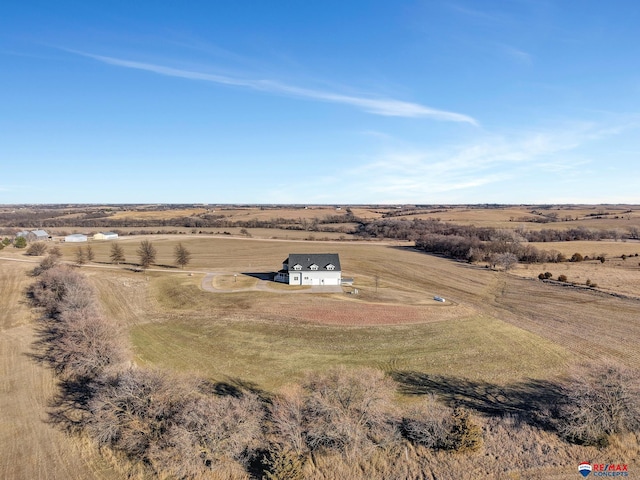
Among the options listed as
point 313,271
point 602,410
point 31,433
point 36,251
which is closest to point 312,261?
point 313,271

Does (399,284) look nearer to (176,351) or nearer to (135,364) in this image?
(176,351)

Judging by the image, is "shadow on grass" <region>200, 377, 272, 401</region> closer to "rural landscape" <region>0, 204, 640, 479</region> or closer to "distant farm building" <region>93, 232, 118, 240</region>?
"rural landscape" <region>0, 204, 640, 479</region>

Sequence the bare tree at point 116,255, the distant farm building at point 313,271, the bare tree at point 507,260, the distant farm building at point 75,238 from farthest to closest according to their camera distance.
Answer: the distant farm building at point 75,238 → the bare tree at point 116,255 → the bare tree at point 507,260 → the distant farm building at point 313,271

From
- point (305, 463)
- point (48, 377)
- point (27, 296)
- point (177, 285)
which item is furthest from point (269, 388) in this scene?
point (27, 296)

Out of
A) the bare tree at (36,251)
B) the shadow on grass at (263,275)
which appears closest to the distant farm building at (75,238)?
the bare tree at (36,251)

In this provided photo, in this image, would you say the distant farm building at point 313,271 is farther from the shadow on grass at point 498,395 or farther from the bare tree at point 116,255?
the bare tree at point 116,255

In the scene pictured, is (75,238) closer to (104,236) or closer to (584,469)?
(104,236)

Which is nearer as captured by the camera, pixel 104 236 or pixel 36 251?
pixel 36 251

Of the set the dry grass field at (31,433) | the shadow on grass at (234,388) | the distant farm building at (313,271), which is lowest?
the dry grass field at (31,433)
